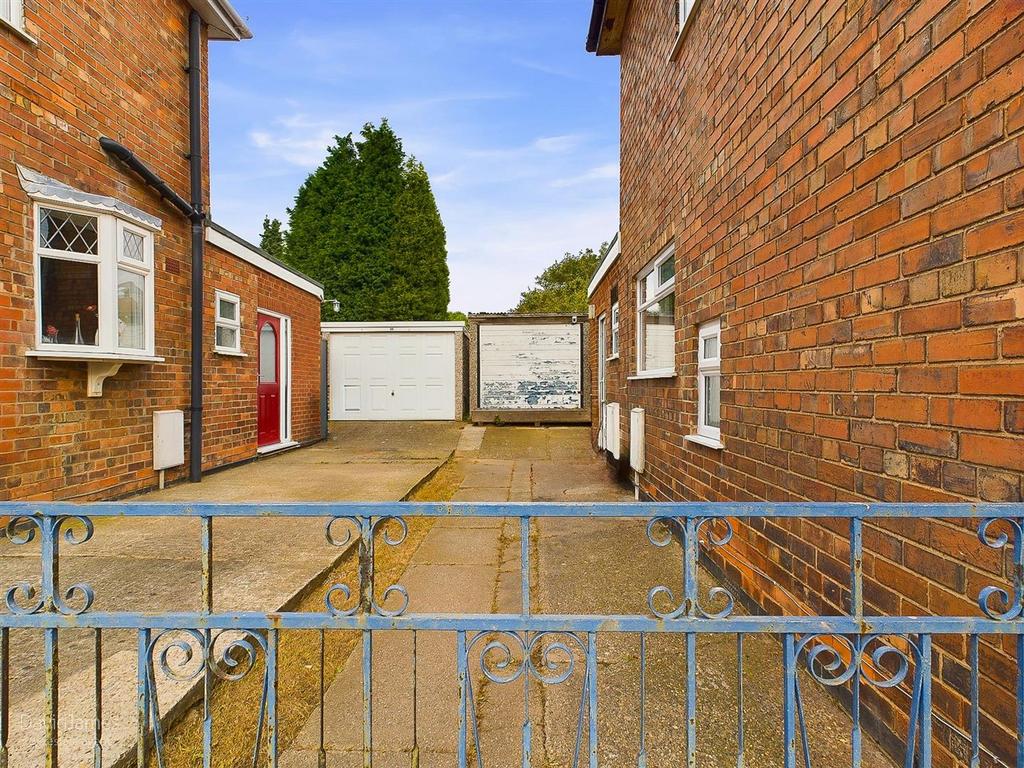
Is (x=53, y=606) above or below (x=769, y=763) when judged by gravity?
above

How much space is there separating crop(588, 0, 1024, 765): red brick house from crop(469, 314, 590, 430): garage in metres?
8.50

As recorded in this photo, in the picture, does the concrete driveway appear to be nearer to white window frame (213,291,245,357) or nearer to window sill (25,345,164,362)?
window sill (25,345,164,362)

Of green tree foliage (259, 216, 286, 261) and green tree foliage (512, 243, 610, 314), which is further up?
green tree foliage (259, 216, 286, 261)

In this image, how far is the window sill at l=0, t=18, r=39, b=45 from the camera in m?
3.75

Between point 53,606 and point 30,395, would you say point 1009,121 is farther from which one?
point 30,395

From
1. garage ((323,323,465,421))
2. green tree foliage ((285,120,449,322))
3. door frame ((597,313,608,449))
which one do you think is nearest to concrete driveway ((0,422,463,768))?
door frame ((597,313,608,449))

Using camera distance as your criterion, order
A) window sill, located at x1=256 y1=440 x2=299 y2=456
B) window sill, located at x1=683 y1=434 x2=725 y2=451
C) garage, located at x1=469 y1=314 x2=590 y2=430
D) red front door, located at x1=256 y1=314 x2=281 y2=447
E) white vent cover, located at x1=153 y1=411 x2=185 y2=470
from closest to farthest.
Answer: window sill, located at x1=683 y1=434 x2=725 y2=451 < white vent cover, located at x1=153 y1=411 x2=185 y2=470 < window sill, located at x1=256 y1=440 x2=299 y2=456 < red front door, located at x1=256 y1=314 x2=281 y2=447 < garage, located at x1=469 y1=314 x2=590 y2=430

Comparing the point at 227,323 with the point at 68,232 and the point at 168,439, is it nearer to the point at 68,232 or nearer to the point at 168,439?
the point at 168,439

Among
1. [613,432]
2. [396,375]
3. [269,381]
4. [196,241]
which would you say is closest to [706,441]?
[613,432]

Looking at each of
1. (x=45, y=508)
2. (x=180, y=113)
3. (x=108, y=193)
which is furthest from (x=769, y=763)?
(x=180, y=113)

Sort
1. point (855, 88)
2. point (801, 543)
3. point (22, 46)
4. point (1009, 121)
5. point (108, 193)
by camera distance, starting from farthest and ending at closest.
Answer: point (108, 193) → point (22, 46) → point (801, 543) → point (855, 88) → point (1009, 121)

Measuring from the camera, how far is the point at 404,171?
24078 millimetres

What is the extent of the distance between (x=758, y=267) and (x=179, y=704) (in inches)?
122

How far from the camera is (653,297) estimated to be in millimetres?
4895
